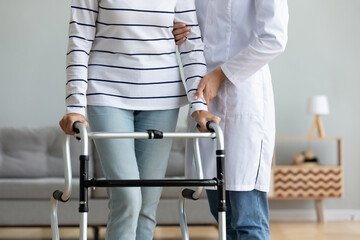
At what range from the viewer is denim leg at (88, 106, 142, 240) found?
6.07 feet

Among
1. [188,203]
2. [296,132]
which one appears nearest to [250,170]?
[188,203]

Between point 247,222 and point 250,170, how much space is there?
17 cm

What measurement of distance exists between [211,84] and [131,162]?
1.23 feet

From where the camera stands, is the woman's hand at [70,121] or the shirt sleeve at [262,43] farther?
the shirt sleeve at [262,43]

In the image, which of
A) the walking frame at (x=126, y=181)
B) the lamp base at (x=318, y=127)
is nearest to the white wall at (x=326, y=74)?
the lamp base at (x=318, y=127)

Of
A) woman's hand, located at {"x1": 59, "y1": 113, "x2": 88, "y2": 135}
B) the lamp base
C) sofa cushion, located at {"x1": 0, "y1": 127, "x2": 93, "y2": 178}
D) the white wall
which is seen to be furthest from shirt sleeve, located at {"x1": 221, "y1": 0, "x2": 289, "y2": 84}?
the white wall

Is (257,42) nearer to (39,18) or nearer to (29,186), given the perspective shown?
(29,186)

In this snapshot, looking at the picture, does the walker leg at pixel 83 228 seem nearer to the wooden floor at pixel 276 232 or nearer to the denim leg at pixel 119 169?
the denim leg at pixel 119 169

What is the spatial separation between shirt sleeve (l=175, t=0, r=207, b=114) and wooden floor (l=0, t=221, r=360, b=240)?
2.69 metres

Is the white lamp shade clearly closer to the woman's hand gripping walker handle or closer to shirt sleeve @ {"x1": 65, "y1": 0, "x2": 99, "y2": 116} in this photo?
shirt sleeve @ {"x1": 65, "y1": 0, "x2": 99, "y2": 116}

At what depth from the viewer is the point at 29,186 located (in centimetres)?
425

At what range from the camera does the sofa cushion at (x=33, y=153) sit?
15.6ft

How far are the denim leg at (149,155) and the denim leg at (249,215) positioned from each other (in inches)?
10.9

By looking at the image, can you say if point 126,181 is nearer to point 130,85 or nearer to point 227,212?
point 130,85
